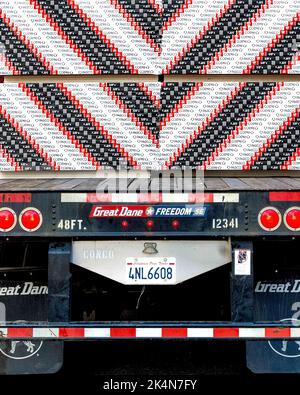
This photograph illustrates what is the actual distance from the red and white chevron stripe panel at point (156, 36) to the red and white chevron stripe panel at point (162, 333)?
2.11 metres

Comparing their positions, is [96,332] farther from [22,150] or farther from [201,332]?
[22,150]

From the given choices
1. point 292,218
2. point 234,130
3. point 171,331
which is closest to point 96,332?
point 171,331

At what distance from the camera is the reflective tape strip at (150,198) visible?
4148mm

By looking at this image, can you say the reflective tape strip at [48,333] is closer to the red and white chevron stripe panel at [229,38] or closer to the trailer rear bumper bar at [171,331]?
the trailer rear bumper bar at [171,331]

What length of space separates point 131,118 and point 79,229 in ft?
4.57

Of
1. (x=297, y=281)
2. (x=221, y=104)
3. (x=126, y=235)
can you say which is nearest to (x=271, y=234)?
(x=297, y=281)

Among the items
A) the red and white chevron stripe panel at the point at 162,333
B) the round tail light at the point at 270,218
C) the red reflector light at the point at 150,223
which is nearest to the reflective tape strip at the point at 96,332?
the red and white chevron stripe panel at the point at 162,333

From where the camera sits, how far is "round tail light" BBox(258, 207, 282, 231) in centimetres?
413

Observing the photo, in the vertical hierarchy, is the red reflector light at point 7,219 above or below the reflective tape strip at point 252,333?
above

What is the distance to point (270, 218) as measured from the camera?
4.13m

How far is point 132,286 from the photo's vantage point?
4.55 m

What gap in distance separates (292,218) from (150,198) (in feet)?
2.65

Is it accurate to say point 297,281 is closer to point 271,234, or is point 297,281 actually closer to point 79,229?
point 271,234

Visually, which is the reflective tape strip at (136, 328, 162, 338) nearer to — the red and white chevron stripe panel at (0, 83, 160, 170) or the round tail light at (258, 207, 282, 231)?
the round tail light at (258, 207, 282, 231)
